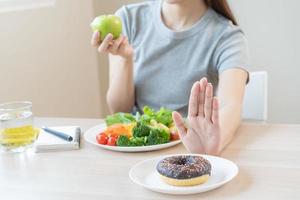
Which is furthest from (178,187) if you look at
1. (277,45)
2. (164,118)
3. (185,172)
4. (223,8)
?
(277,45)

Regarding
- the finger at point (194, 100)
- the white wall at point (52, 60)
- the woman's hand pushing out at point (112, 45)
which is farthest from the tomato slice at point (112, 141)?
the white wall at point (52, 60)

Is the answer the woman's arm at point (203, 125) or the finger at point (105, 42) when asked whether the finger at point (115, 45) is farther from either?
the woman's arm at point (203, 125)

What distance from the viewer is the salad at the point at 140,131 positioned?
1204 millimetres

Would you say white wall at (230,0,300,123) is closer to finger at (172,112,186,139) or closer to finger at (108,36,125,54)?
finger at (108,36,125,54)

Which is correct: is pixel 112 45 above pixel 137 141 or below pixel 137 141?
above

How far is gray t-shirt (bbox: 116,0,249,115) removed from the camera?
167 centimetres

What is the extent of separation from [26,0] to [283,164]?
1505 millimetres

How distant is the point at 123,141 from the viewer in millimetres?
1200

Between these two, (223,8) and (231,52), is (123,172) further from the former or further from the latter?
(223,8)

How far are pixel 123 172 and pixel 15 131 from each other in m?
0.35

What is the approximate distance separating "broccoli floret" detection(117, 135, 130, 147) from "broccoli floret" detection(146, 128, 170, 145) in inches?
1.9

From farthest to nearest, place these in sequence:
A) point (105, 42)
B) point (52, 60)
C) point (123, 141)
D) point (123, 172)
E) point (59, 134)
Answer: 1. point (52, 60)
2. point (105, 42)
3. point (59, 134)
4. point (123, 141)
5. point (123, 172)

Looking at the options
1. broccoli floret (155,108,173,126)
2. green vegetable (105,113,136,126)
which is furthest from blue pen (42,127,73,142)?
broccoli floret (155,108,173,126)

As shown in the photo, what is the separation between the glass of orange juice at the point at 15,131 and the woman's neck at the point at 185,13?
694mm
